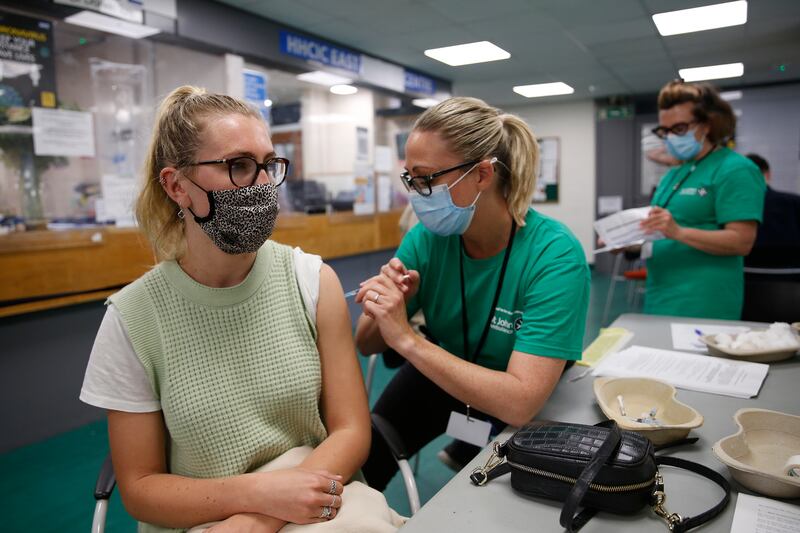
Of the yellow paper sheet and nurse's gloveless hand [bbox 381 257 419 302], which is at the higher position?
nurse's gloveless hand [bbox 381 257 419 302]

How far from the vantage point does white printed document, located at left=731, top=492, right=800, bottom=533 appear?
785 mm

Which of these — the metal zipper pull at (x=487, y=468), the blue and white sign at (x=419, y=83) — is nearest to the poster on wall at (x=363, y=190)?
the blue and white sign at (x=419, y=83)

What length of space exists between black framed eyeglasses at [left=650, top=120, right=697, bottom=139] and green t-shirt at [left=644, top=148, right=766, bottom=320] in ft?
0.48

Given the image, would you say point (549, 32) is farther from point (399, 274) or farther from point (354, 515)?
point (354, 515)

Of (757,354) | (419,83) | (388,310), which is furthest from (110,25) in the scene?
(757,354)

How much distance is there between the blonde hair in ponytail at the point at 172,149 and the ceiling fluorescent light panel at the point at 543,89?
6243 mm

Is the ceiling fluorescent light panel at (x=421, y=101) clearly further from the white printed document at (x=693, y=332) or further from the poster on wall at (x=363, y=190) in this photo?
the white printed document at (x=693, y=332)

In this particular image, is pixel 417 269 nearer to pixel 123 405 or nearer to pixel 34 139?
pixel 123 405

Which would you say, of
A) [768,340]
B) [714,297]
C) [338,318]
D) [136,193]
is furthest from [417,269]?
[714,297]

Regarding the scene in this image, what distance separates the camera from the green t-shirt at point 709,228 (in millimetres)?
2000

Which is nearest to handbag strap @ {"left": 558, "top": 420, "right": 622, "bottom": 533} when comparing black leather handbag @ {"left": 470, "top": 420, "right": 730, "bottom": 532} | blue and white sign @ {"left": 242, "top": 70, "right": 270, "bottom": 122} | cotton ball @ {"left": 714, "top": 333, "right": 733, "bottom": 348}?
black leather handbag @ {"left": 470, "top": 420, "right": 730, "bottom": 532}

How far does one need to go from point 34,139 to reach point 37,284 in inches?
30.2

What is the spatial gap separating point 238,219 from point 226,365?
1.04 ft

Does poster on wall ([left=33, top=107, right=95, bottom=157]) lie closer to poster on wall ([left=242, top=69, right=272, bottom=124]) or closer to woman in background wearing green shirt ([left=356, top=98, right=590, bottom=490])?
poster on wall ([left=242, top=69, right=272, bottom=124])
